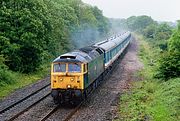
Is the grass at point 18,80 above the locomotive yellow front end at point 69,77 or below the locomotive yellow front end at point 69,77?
below

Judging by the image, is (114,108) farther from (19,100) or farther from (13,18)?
(13,18)

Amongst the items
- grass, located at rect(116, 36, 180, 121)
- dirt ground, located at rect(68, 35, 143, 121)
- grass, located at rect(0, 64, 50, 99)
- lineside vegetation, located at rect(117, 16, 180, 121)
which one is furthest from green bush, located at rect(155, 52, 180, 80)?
grass, located at rect(0, 64, 50, 99)

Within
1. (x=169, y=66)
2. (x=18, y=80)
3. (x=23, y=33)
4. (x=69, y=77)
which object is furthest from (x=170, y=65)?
(x=23, y=33)

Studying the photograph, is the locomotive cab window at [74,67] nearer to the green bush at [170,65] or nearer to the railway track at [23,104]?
the railway track at [23,104]

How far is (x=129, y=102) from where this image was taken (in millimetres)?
21703

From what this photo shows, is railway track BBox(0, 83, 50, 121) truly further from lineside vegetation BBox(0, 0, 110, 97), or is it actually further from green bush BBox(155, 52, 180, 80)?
green bush BBox(155, 52, 180, 80)

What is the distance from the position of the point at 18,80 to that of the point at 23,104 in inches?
309

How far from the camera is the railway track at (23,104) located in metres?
18.7

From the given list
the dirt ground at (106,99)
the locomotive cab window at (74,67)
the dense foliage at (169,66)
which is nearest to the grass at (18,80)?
the locomotive cab window at (74,67)

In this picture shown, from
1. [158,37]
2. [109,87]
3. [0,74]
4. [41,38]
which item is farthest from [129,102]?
[158,37]

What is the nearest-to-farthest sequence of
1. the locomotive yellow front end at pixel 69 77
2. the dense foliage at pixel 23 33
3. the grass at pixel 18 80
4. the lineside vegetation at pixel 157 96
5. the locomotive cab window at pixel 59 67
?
the lineside vegetation at pixel 157 96 → the locomotive yellow front end at pixel 69 77 → the locomotive cab window at pixel 59 67 → the grass at pixel 18 80 → the dense foliage at pixel 23 33

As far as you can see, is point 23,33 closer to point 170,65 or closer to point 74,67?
point 74,67

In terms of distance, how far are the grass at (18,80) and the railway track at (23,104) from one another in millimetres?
1870

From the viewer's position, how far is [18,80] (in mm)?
28859
